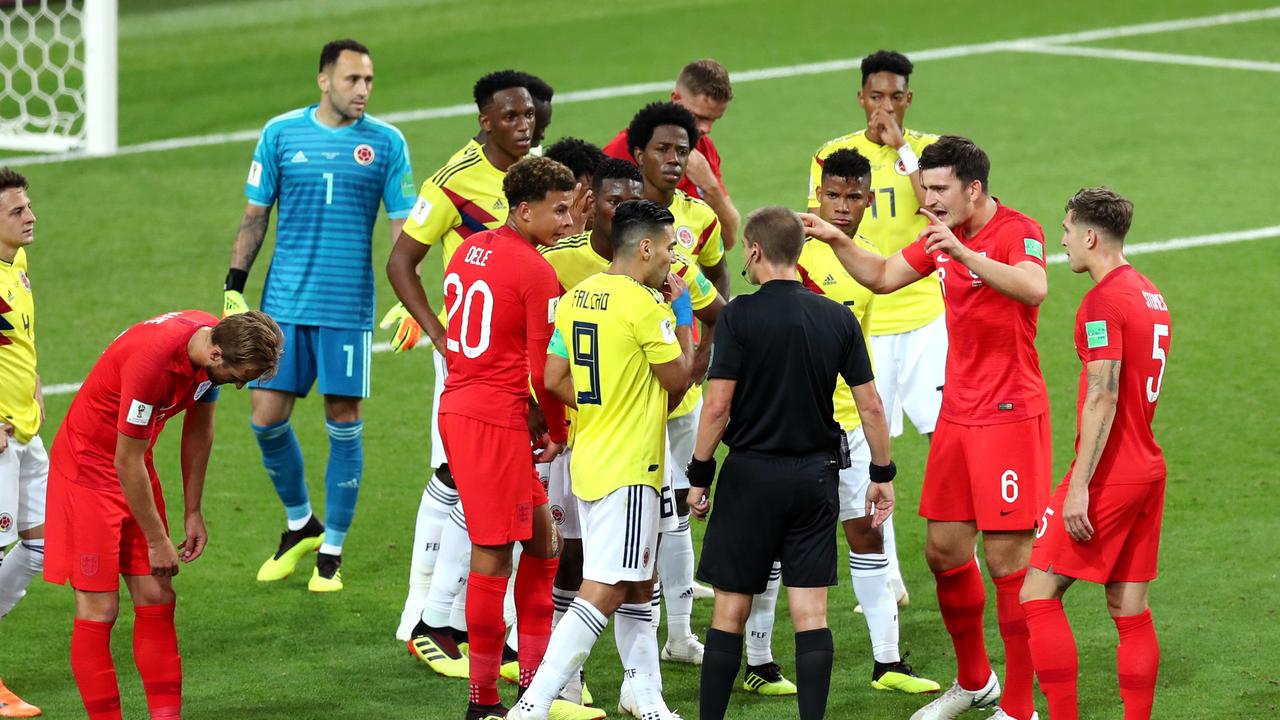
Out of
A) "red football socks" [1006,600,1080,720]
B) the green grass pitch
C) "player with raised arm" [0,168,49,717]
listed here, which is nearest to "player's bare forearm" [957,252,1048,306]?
"red football socks" [1006,600,1080,720]

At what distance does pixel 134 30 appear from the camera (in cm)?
2336

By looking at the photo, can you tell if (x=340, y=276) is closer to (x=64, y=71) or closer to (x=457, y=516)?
(x=457, y=516)

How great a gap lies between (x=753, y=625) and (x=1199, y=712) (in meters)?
1.87

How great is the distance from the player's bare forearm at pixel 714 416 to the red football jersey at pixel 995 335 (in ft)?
3.63

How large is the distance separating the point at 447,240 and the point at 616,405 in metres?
1.91

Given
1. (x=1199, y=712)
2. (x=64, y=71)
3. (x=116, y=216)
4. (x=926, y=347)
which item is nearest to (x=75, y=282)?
(x=116, y=216)

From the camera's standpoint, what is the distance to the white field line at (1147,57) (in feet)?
67.7

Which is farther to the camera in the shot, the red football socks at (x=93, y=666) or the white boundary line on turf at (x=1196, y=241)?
the white boundary line on turf at (x=1196, y=241)

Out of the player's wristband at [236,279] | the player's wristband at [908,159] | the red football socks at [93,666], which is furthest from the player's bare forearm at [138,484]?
the player's wristband at [908,159]

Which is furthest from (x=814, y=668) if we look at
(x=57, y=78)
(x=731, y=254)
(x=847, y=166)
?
(x=57, y=78)

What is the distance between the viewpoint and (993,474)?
6.93 meters

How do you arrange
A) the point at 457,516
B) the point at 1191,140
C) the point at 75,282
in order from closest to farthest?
the point at 457,516 < the point at 75,282 < the point at 1191,140

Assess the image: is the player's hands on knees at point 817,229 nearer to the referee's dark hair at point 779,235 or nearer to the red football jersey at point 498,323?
the referee's dark hair at point 779,235

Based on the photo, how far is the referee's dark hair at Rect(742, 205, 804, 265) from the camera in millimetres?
6508
